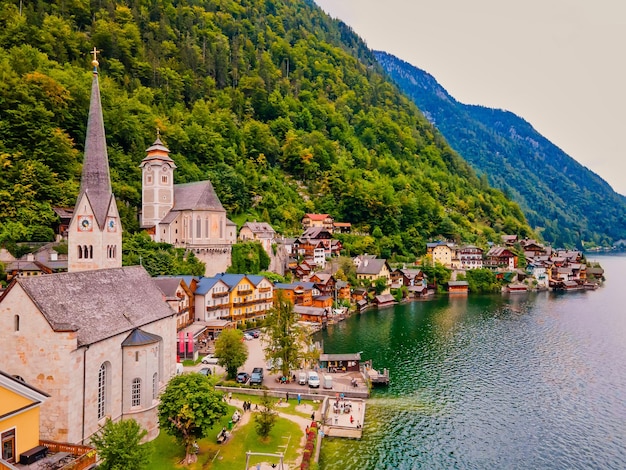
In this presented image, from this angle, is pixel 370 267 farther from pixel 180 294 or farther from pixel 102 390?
pixel 102 390

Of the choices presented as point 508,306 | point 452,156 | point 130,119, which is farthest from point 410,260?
point 452,156

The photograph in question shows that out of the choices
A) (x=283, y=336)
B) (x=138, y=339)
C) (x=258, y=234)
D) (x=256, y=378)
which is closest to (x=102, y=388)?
(x=138, y=339)

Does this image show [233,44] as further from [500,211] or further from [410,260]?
[500,211]

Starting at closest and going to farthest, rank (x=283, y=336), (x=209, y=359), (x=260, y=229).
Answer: (x=283, y=336) → (x=209, y=359) → (x=260, y=229)

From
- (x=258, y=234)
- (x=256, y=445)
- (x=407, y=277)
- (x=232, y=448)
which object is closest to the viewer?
(x=232, y=448)

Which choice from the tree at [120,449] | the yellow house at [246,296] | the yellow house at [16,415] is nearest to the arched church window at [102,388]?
the tree at [120,449]

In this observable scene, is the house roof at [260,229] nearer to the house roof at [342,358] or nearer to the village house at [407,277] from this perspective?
the village house at [407,277]

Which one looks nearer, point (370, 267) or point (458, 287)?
point (370, 267)
